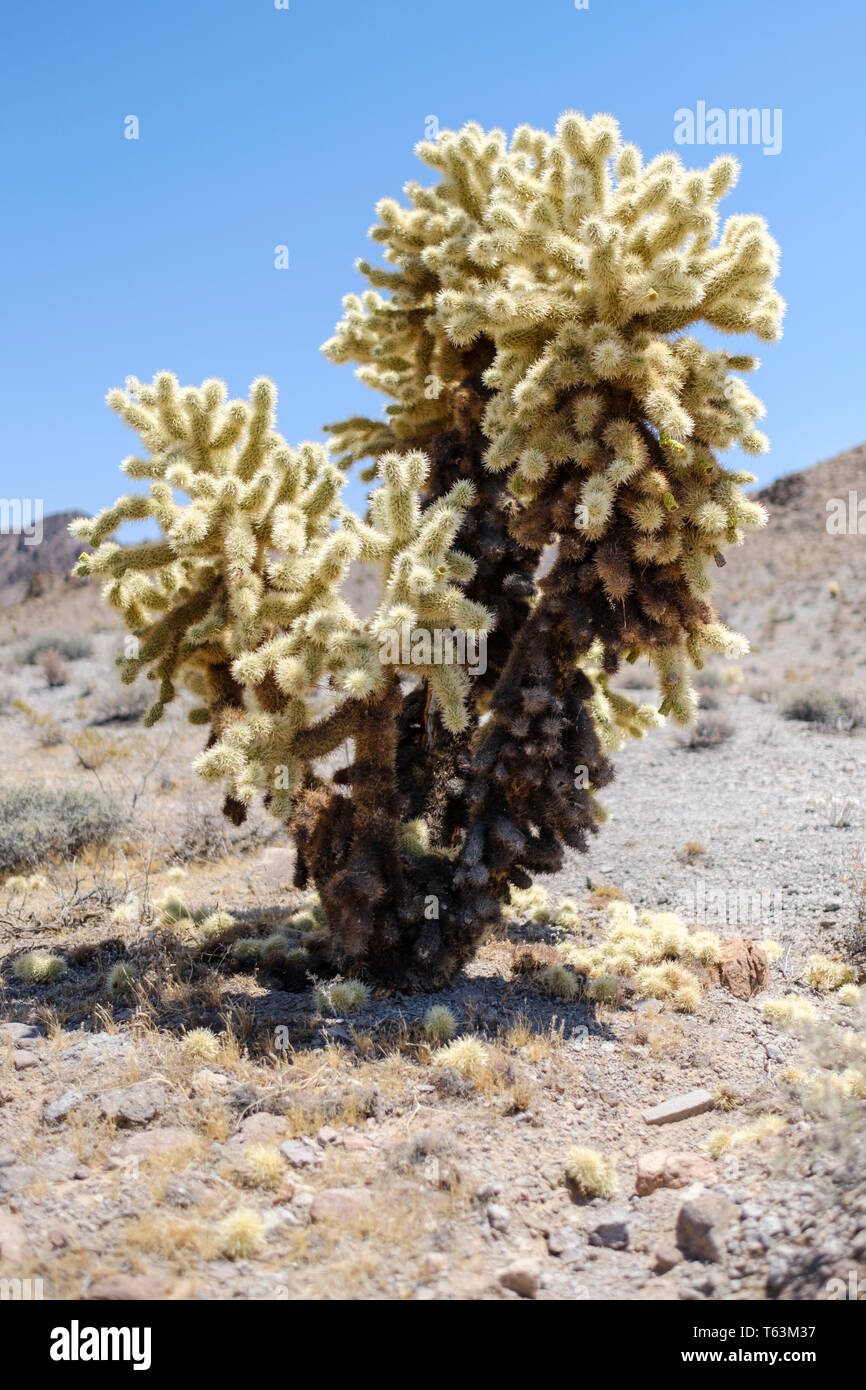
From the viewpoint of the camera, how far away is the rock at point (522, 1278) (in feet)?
10.5

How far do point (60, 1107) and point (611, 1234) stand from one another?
2.44m

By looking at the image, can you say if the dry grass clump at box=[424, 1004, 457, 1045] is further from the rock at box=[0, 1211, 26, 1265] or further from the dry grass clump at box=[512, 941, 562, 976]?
the rock at box=[0, 1211, 26, 1265]

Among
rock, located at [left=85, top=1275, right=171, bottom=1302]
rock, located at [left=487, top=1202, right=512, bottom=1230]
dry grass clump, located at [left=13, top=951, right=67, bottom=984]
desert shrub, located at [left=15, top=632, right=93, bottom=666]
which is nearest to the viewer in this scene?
rock, located at [left=85, top=1275, right=171, bottom=1302]

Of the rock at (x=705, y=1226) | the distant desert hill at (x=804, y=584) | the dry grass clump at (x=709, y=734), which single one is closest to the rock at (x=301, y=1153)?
the rock at (x=705, y=1226)

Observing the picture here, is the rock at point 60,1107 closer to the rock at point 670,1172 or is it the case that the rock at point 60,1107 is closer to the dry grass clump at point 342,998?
the dry grass clump at point 342,998

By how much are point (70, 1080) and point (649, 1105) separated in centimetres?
278

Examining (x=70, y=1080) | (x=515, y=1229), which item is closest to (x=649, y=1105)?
(x=515, y=1229)

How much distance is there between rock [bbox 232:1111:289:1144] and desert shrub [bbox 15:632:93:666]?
1822 centimetres

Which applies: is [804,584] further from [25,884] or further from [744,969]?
[25,884]

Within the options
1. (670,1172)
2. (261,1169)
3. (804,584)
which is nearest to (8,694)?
(261,1169)

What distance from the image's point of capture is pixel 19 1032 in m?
5.09

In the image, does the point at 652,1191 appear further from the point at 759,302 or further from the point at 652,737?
the point at 652,737

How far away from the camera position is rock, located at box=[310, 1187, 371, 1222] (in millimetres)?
3568

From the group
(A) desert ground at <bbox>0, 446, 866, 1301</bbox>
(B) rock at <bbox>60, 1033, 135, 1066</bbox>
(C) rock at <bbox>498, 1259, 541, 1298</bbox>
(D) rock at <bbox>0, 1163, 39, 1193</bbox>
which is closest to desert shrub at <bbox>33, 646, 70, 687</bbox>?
(A) desert ground at <bbox>0, 446, 866, 1301</bbox>
